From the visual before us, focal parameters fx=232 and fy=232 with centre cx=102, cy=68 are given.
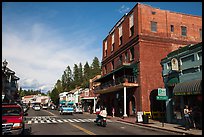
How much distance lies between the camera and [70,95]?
89.2m

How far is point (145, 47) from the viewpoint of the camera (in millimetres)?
33094

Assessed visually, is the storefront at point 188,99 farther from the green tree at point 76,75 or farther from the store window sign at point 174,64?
the green tree at point 76,75

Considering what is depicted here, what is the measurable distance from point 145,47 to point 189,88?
52.2 feet

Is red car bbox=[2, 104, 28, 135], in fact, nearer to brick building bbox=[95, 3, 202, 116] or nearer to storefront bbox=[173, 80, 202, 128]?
storefront bbox=[173, 80, 202, 128]

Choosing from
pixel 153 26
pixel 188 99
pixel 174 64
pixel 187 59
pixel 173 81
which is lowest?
pixel 188 99

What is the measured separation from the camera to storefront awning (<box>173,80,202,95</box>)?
16853 mm

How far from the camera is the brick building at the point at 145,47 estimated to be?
32.0 meters

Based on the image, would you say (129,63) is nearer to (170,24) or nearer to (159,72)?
(159,72)

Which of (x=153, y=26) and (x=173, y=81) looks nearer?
(x=173, y=81)

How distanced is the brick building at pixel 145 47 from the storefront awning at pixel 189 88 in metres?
11.8

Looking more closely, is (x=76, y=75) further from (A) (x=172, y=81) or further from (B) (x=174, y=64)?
(B) (x=174, y=64)

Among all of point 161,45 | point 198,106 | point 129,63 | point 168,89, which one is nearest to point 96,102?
point 129,63

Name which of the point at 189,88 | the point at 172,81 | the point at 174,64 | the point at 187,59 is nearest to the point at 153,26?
the point at 174,64

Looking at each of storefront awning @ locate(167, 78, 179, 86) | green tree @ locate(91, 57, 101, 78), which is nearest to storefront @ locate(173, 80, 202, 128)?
storefront awning @ locate(167, 78, 179, 86)
